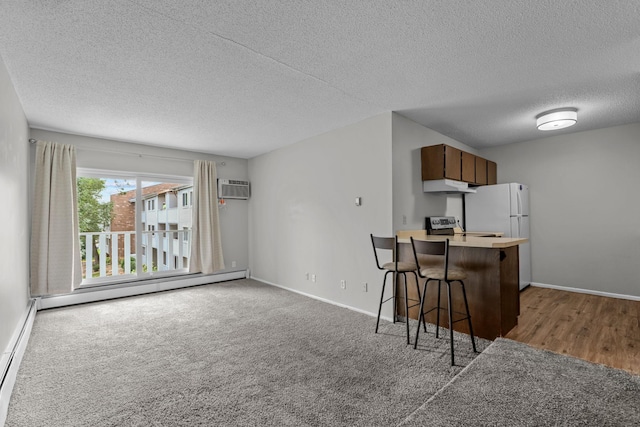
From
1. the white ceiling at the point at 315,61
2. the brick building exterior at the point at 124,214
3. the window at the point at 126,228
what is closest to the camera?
the white ceiling at the point at 315,61

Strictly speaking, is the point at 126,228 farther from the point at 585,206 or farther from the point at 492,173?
the point at 585,206

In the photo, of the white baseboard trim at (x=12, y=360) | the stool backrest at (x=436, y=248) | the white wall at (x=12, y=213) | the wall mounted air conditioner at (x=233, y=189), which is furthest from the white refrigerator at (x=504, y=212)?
the white wall at (x=12, y=213)

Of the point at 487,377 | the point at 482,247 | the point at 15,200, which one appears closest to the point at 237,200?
the point at 15,200

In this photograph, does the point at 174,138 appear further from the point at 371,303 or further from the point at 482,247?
the point at 482,247

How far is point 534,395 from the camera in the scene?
6.35ft

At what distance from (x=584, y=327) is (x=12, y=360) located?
517 centimetres

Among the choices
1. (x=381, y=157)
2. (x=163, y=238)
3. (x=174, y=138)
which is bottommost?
(x=163, y=238)

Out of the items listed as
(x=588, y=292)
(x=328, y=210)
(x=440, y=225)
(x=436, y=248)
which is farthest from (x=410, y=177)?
(x=588, y=292)

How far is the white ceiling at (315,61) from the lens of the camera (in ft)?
5.98

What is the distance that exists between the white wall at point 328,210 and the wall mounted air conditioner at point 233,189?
0.94ft

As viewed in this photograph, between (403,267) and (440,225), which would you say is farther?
(440,225)

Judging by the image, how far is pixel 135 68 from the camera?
Answer: 247cm

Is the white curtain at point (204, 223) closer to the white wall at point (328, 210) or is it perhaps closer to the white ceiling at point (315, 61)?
A: the white wall at point (328, 210)

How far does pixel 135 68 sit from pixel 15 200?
184 centimetres
